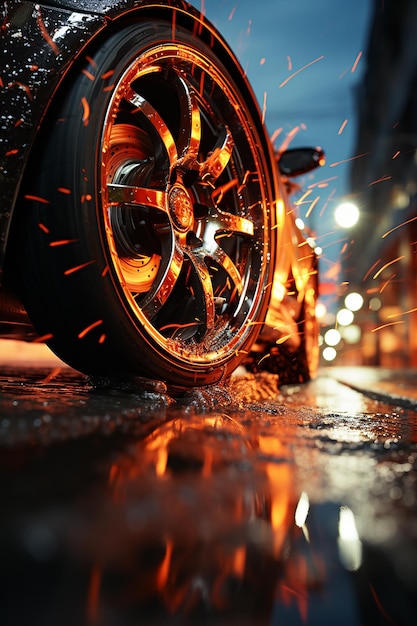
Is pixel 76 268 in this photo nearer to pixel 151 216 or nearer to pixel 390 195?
pixel 151 216

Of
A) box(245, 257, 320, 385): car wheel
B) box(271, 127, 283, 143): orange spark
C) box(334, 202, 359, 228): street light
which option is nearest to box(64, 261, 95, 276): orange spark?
box(245, 257, 320, 385): car wheel

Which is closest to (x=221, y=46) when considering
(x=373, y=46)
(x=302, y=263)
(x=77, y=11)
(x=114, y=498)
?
(x=77, y=11)

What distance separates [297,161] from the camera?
3584 mm

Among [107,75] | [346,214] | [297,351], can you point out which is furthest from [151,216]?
[346,214]

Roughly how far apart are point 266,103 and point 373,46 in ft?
127

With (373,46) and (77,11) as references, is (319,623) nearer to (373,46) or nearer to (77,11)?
(77,11)

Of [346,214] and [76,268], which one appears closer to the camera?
[76,268]

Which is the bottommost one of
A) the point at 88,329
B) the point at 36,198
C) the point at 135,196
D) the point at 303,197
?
the point at 88,329

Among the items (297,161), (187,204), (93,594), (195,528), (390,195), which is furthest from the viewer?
(390,195)

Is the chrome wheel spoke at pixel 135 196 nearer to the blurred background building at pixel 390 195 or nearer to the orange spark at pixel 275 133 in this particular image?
the orange spark at pixel 275 133

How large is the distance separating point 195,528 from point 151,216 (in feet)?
5.11

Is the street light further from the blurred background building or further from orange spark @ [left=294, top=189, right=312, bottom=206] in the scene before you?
orange spark @ [left=294, top=189, right=312, bottom=206]

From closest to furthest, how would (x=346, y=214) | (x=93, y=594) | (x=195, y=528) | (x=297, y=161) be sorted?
1. (x=93, y=594)
2. (x=195, y=528)
3. (x=297, y=161)
4. (x=346, y=214)

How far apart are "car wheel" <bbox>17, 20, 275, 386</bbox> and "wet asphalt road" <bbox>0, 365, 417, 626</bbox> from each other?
0.45 meters
